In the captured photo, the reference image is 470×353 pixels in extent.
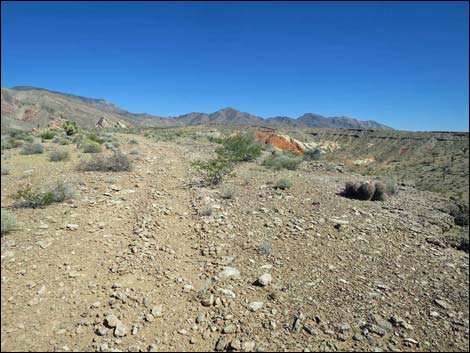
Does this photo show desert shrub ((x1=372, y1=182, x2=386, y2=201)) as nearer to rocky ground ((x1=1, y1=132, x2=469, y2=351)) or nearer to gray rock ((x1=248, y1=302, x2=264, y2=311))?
rocky ground ((x1=1, y1=132, x2=469, y2=351))

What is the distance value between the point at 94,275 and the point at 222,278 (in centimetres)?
190

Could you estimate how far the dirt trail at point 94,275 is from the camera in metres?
3.39

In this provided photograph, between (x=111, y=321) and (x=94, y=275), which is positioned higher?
(x=94, y=275)

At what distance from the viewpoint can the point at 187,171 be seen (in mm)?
12109

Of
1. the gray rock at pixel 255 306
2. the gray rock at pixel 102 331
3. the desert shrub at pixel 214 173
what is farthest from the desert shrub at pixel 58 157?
the gray rock at pixel 255 306

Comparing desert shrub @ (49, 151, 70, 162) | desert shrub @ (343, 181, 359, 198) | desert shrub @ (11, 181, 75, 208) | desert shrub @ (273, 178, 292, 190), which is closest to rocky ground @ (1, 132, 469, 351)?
desert shrub @ (11, 181, 75, 208)

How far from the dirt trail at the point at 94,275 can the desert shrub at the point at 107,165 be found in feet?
10.2

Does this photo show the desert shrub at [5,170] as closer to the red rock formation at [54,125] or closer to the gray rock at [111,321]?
the gray rock at [111,321]

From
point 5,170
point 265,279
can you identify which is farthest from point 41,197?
point 265,279

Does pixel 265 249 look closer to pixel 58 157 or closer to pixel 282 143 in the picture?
pixel 58 157

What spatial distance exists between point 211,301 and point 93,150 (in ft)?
37.8

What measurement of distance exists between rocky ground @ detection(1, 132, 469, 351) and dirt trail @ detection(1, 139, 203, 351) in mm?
18

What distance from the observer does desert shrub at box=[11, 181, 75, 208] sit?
6129 mm

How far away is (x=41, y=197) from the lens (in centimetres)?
634
